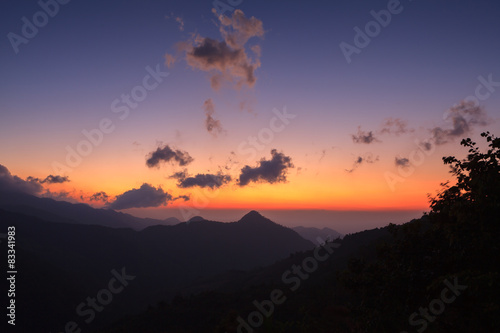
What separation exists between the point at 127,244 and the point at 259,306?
436 ft

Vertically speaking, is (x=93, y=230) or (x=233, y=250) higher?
(x=93, y=230)

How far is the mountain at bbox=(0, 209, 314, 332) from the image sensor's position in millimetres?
69062

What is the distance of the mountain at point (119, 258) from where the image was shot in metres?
69.1

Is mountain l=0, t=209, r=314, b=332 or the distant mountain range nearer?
mountain l=0, t=209, r=314, b=332

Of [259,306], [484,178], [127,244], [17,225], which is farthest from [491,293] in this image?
[17,225]

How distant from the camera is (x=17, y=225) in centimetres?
13100

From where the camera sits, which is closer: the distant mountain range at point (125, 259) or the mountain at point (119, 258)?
the mountain at point (119, 258)

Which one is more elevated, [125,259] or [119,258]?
[119,258]

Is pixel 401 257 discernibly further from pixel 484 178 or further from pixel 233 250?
pixel 233 250

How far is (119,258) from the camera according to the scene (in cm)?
13200

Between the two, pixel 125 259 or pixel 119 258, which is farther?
pixel 125 259

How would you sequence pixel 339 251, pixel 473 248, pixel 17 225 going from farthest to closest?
pixel 17 225 → pixel 339 251 → pixel 473 248

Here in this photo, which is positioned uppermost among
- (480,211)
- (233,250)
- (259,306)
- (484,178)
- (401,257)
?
(484,178)

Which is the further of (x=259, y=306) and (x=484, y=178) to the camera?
(x=259, y=306)
